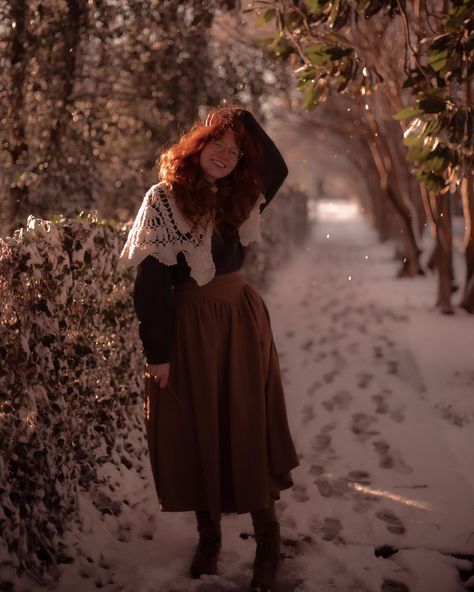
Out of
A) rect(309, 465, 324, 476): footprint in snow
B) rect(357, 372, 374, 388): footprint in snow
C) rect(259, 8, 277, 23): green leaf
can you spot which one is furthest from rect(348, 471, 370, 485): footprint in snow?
rect(259, 8, 277, 23): green leaf

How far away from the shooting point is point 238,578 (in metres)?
3.04

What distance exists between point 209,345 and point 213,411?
292 mm

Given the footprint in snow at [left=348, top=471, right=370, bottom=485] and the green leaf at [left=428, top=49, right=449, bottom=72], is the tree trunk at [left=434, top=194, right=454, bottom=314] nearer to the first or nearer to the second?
the green leaf at [left=428, top=49, right=449, bottom=72]

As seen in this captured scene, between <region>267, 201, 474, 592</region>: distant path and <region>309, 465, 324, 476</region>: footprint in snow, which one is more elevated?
<region>267, 201, 474, 592</region>: distant path

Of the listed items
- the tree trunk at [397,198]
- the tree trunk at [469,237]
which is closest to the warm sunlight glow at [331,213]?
the tree trunk at [397,198]

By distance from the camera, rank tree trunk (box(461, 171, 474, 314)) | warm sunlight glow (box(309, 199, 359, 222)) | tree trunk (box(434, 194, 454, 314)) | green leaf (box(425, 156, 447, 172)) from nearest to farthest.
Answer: green leaf (box(425, 156, 447, 172)) < tree trunk (box(461, 171, 474, 314)) < tree trunk (box(434, 194, 454, 314)) < warm sunlight glow (box(309, 199, 359, 222))

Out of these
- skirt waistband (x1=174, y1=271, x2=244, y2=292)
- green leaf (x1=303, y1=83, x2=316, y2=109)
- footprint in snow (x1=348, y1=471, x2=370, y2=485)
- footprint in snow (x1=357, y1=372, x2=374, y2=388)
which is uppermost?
green leaf (x1=303, y1=83, x2=316, y2=109)

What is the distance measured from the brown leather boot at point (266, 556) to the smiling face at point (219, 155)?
162cm

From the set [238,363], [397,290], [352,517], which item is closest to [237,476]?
[238,363]

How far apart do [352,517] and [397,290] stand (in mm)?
8001

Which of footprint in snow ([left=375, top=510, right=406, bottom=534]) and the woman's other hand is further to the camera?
footprint in snow ([left=375, top=510, right=406, bottom=534])

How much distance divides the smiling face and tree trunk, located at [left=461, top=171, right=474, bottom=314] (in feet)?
16.8

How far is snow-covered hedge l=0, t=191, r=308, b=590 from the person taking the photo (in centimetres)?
270

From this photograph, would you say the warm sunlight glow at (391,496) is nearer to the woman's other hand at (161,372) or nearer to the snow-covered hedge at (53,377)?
the snow-covered hedge at (53,377)
